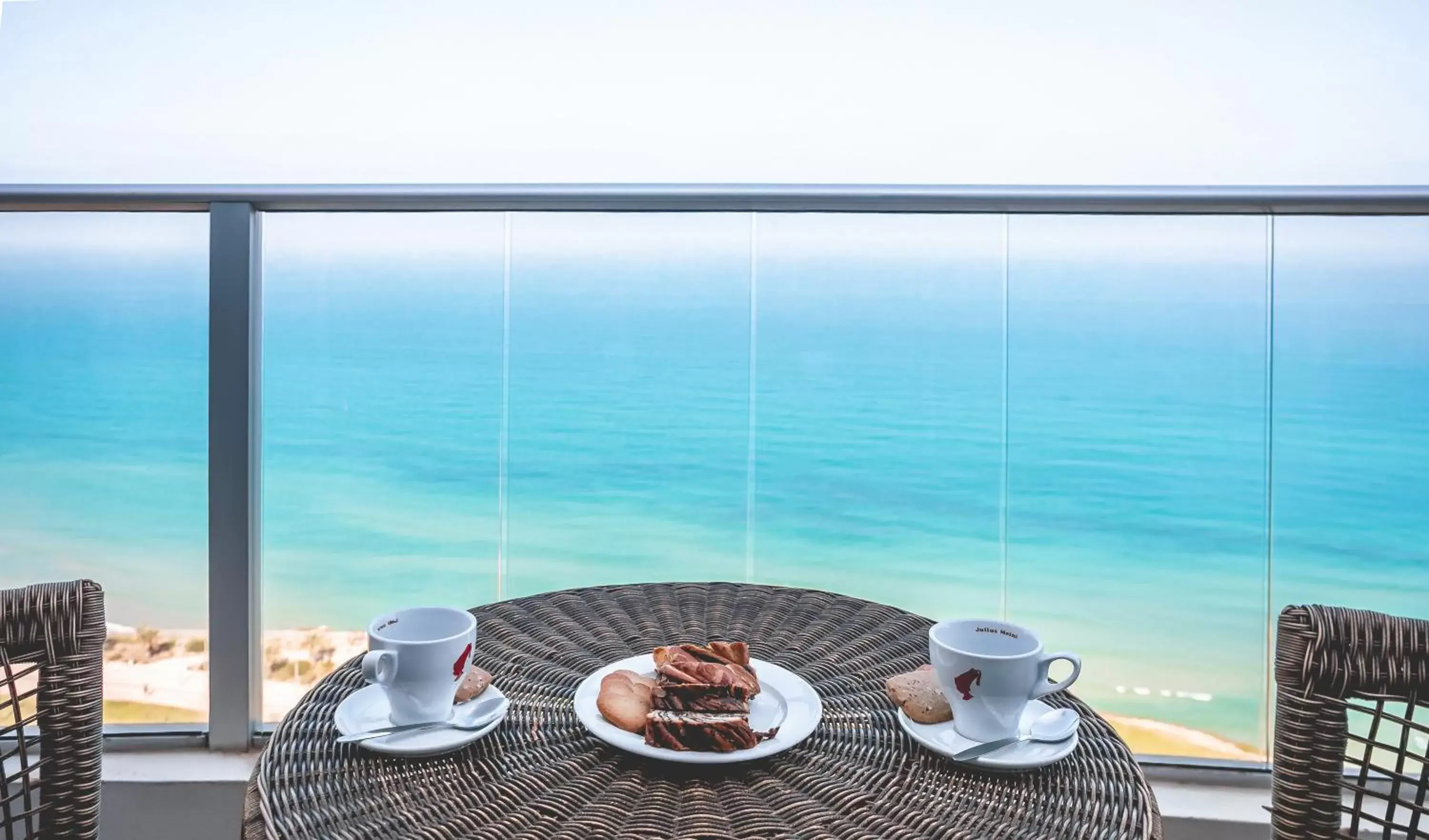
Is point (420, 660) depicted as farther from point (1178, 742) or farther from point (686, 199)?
point (1178, 742)

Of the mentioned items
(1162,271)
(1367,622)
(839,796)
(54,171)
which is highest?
(54,171)

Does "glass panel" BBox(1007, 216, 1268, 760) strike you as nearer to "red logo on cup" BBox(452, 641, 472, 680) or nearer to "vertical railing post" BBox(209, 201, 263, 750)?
"red logo on cup" BBox(452, 641, 472, 680)

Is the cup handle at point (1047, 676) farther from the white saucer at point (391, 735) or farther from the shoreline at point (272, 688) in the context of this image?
the shoreline at point (272, 688)

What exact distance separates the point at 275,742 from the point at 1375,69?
292 centimetres

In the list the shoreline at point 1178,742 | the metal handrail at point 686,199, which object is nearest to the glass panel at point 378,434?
the metal handrail at point 686,199

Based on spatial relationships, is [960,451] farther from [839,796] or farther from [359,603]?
[359,603]

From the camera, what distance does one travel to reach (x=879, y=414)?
5.34ft

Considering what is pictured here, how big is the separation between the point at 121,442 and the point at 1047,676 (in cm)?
171

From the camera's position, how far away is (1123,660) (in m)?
1.57

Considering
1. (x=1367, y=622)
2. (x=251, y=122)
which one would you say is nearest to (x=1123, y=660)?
(x=1367, y=622)

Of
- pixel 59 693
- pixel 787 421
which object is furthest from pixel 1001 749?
pixel 787 421

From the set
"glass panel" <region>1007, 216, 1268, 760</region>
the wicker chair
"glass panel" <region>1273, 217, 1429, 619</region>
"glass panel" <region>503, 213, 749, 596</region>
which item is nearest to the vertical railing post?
"glass panel" <region>503, 213, 749, 596</region>

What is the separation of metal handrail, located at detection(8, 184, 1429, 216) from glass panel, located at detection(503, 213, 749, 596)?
0.50 ft

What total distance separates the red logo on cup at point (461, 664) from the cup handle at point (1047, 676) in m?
0.47
